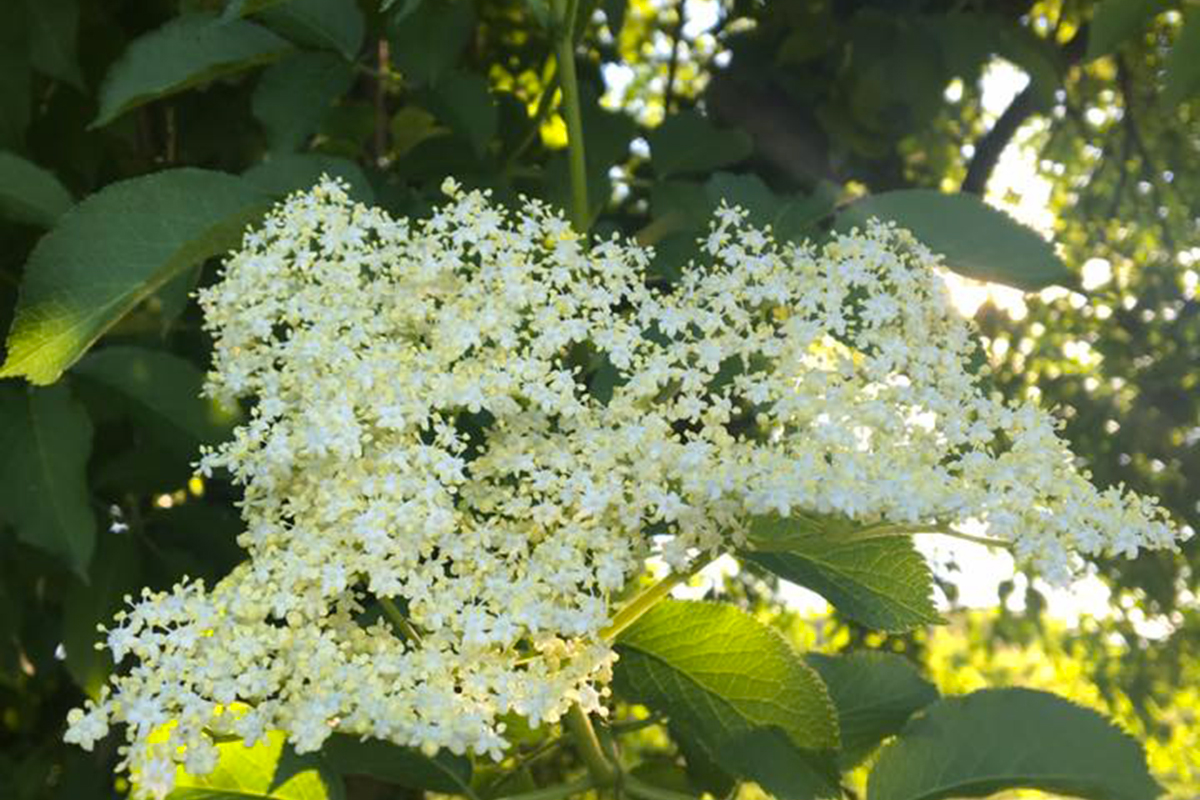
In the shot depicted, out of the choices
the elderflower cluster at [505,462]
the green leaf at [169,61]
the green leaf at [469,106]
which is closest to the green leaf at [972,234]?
the elderflower cluster at [505,462]

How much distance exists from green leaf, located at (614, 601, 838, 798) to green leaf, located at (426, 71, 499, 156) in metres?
0.61

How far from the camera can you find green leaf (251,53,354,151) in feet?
4.77

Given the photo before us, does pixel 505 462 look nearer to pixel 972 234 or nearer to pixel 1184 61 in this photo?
pixel 972 234

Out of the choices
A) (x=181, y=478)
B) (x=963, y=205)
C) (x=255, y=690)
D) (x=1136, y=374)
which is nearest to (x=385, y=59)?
(x=181, y=478)

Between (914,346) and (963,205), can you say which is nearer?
(914,346)

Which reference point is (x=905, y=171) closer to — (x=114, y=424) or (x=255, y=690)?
(x=114, y=424)

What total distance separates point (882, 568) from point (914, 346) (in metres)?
0.18

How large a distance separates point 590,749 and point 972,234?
1.63ft

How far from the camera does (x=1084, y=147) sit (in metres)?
2.91

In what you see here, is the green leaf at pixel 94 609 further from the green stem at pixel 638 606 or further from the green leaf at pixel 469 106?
the green stem at pixel 638 606

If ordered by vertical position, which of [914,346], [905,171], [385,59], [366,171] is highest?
[905,171]

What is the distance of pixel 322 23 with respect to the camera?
1.42 meters

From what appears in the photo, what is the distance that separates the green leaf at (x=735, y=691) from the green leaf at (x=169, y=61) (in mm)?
611

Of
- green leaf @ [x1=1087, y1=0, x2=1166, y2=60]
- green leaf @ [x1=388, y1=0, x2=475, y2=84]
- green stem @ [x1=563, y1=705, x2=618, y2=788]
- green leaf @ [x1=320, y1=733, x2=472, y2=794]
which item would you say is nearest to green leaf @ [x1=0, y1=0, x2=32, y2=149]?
green leaf @ [x1=388, y1=0, x2=475, y2=84]
